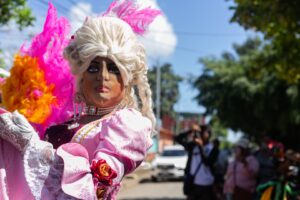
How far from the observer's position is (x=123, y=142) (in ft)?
5.08

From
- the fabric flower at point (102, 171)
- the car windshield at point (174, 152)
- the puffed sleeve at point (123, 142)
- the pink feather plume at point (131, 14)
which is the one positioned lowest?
the car windshield at point (174, 152)

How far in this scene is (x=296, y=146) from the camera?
65.1ft

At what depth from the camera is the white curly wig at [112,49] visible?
1715mm

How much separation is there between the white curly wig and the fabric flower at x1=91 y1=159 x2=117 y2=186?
400 millimetres

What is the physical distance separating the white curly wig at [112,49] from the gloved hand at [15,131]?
1.22 feet

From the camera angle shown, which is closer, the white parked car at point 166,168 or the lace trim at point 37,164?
the lace trim at point 37,164

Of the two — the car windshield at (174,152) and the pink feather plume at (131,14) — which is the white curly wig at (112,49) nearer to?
the pink feather plume at (131,14)

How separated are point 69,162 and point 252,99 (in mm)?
18597

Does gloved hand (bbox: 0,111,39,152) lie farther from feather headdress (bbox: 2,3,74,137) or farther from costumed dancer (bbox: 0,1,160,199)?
feather headdress (bbox: 2,3,74,137)

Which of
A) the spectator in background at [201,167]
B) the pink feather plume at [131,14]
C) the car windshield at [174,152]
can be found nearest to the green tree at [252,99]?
the car windshield at [174,152]

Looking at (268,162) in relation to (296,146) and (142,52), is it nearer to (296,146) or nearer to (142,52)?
(142,52)

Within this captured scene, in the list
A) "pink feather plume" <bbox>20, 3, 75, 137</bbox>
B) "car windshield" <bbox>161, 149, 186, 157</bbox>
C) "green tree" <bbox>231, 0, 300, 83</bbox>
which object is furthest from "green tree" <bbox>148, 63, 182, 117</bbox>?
"pink feather plume" <bbox>20, 3, 75, 137</bbox>

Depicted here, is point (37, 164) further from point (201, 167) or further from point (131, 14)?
point (201, 167)

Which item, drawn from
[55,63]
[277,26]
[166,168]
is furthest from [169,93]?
[55,63]
